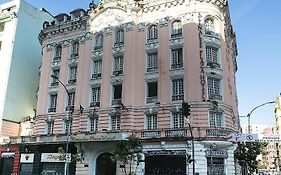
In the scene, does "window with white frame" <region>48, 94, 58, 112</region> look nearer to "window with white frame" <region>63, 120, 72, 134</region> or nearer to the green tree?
"window with white frame" <region>63, 120, 72, 134</region>

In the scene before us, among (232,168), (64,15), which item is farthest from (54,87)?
(232,168)

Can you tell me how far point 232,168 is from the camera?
29.1 metres

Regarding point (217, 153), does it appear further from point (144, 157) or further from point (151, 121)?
point (151, 121)

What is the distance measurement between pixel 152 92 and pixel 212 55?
23.5 feet

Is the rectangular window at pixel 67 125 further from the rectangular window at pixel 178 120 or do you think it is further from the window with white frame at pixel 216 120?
the window with white frame at pixel 216 120

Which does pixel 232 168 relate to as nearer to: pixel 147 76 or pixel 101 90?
pixel 147 76

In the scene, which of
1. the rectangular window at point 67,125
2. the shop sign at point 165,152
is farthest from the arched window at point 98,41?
the shop sign at point 165,152

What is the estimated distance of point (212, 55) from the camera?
3278 cm

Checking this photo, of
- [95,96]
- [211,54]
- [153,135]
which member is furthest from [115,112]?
[211,54]

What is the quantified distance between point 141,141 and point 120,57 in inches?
399

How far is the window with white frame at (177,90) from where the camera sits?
31719mm

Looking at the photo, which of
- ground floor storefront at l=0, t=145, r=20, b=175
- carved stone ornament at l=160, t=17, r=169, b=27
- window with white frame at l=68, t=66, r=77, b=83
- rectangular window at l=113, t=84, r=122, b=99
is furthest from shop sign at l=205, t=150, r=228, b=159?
ground floor storefront at l=0, t=145, r=20, b=175

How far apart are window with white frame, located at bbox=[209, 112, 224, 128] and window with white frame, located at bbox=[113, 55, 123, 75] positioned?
10753mm

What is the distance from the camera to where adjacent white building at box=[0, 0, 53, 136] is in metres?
42.1
